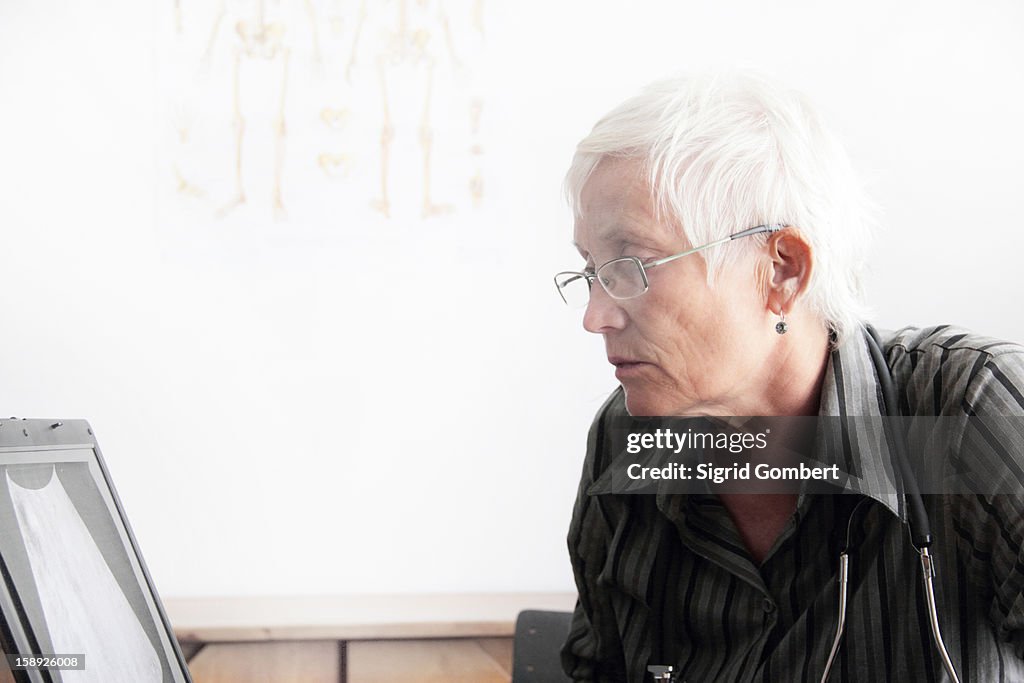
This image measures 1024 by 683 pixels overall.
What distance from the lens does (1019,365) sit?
0.86 m

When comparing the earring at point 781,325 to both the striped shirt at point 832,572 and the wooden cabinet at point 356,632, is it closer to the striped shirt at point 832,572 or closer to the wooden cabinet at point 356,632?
the striped shirt at point 832,572

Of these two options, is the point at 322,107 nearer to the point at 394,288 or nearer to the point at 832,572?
the point at 394,288

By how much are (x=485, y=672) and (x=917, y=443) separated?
34.4 inches

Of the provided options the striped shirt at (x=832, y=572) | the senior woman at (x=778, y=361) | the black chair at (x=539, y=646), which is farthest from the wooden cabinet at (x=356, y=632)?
the senior woman at (x=778, y=361)

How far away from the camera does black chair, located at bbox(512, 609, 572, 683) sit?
1.22m

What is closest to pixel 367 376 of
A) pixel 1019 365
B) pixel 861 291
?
pixel 861 291

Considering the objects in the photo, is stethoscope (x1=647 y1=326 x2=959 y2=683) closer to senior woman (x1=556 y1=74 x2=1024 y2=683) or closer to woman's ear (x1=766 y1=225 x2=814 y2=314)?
senior woman (x1=556 y1=74 x2=1024 y2=683)

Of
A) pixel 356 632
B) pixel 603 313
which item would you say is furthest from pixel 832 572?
pixel 356 632

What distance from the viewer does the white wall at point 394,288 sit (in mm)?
1786

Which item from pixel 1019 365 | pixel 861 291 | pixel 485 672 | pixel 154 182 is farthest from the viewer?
pixel 154 182

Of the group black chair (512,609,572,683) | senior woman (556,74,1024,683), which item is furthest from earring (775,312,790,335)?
black chair (512,609,572,683)

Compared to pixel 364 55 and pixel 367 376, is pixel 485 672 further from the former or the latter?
pixel 364 55

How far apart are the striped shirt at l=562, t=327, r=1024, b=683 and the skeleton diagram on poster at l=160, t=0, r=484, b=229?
33.1 inches

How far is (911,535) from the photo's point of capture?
864 mm
